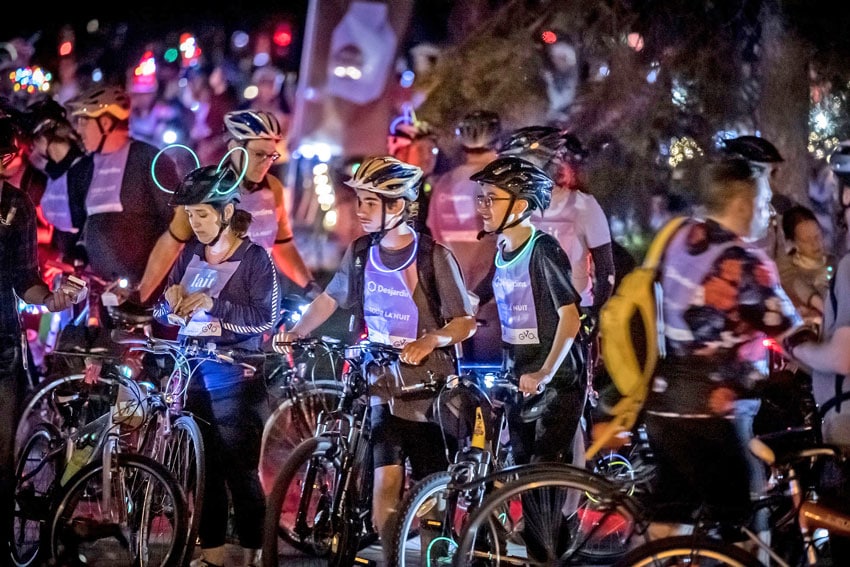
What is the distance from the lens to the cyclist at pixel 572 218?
638 centimetres

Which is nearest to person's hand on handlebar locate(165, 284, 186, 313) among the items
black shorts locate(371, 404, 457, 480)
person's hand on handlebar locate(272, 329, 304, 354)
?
person's hand on handlebar locate(272, 329, 304, 354)

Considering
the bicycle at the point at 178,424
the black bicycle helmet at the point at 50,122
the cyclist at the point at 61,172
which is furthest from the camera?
the black bicycle helmet at the point at 50,122

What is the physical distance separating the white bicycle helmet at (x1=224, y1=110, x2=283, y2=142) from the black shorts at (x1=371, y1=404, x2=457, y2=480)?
242cm

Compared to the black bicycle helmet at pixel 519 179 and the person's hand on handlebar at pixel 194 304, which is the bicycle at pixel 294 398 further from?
the black bicycle helmet at pixel 519 179

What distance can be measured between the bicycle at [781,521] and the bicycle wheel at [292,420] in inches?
113

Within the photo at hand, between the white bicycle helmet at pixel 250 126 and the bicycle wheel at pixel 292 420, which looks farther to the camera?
the white bicycle helmet at pixel 250 126

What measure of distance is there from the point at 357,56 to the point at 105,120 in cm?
579

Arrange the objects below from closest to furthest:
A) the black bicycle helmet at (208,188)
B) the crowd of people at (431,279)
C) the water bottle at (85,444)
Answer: the crowd of people at (431,279) → the black bicycle helmet at (208,188) → the water bottle at (85,444)

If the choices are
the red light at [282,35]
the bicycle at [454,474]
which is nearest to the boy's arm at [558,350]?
the bicycle at [454,474]

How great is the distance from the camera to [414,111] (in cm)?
880

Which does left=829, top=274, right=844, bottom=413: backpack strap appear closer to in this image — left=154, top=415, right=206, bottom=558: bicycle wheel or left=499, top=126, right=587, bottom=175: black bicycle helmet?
left=499, top=126, right=587, bottom=175: black bicycle helmet

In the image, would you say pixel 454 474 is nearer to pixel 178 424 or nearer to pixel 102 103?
pixel 178 424

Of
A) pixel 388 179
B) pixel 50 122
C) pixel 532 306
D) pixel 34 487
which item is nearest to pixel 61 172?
pixel 50 122

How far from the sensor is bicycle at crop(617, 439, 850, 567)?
12.5 feet
